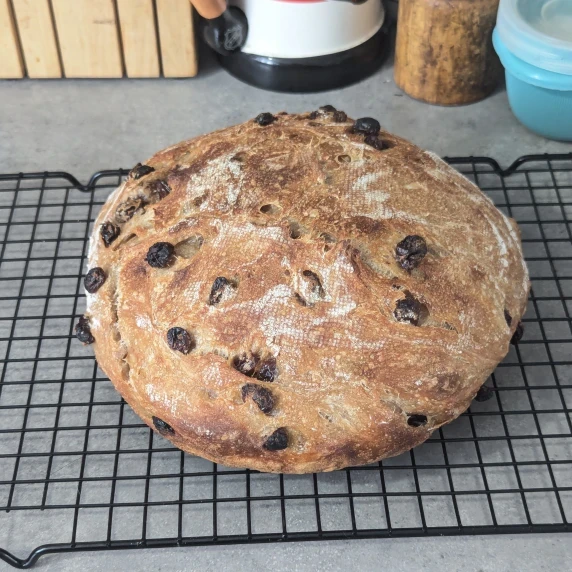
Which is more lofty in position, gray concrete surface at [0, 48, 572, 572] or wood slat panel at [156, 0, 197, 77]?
wood slat panel at [156, 0, 197, 77]

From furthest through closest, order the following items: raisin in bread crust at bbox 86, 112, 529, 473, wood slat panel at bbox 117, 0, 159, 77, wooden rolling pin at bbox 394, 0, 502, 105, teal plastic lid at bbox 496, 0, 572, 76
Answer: wood slat panel at bbox 117, 0, 159, 77
wooden rolling pin at bbox 394, 0, 502, 105
teal plastic lid at bbox 496, 0, 572, 76
raisin in bread crust at bbox 86, 112, 529, 473

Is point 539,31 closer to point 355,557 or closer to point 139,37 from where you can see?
point 139,37

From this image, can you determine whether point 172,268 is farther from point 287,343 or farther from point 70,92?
point 70,92

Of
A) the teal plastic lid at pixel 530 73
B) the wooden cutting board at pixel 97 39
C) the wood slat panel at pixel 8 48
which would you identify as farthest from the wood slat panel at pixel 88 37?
the teal plastic lid at pixel 530 73

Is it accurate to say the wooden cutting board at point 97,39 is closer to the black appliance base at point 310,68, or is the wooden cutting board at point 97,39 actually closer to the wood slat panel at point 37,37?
the wood slat panel at point 37,37

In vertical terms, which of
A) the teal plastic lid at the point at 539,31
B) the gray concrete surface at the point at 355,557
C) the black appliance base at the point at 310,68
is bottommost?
the gray concrete surface at the point at 355,557

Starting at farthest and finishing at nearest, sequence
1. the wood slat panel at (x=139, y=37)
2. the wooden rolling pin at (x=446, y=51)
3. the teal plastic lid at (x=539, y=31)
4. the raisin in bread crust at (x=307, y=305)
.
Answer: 1. the wood slat panel at (x=139, y=37)
2. the wooden rolling pin at (x=446, y=51)
3. the teal plastic lid at (x=539, y=31)
4. the raisin in bread crust at (x=307, y=305)

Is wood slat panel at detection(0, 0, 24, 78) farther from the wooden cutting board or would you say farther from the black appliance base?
the black appliance base

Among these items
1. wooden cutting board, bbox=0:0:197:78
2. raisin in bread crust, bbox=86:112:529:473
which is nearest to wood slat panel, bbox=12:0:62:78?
wooden cutting board, bbox=0:0:197:78
